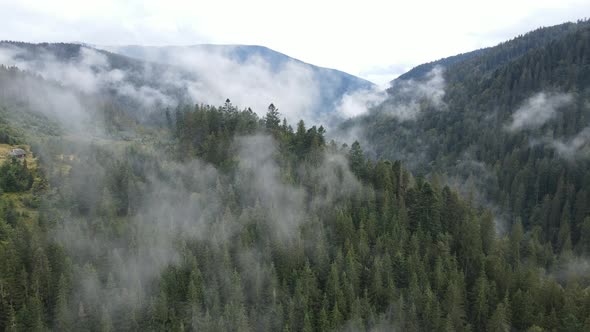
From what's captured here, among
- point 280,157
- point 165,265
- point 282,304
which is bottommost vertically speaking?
point 282,304

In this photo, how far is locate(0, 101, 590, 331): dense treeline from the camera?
8500cm

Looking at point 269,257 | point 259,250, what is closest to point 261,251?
point 259,250

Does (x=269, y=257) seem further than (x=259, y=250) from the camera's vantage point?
No

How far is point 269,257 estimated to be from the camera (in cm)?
9925

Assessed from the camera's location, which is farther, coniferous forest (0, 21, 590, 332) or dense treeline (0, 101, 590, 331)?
coniferous forest (0, 21, 590, 332)

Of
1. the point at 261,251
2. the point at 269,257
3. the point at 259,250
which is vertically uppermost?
the point at 259,250

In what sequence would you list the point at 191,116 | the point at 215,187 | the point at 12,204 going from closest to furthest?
1. the point at 12,204
2. the point at 215,187
3. the point at 191,116

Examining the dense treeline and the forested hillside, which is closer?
the dense treeline

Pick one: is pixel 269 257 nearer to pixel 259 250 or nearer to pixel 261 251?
pixel 261 251

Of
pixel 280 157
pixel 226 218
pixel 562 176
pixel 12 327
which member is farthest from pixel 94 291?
pixel 562 176

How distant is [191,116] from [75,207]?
5042 cm

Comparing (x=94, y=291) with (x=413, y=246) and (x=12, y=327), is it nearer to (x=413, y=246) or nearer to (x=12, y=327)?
(x=12, y=327)

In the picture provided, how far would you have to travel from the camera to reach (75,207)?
11550 cm

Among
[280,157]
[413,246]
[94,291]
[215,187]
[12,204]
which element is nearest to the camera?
[94,291]
